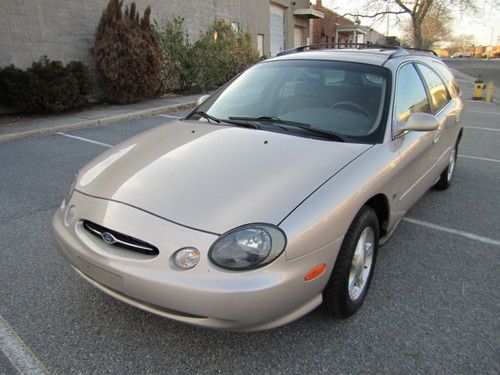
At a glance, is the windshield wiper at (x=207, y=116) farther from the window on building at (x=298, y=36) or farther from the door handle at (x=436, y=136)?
the window on building at (x=298, y=36)

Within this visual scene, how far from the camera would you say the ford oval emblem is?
7.48 feet

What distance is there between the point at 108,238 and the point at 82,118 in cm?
794

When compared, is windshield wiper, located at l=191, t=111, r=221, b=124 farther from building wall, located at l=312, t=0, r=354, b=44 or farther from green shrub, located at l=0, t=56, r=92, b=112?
building wall, located at l=312, t=0, r=354, b=44

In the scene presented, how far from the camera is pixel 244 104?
3.62 m

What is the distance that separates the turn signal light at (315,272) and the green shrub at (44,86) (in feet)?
30.1

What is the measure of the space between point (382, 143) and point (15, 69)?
9078 millimetres

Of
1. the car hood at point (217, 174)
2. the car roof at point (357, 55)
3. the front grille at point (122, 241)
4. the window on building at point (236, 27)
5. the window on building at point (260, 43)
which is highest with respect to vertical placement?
the window on building at point (236, 27)

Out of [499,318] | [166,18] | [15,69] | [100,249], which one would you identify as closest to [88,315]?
[100,249]

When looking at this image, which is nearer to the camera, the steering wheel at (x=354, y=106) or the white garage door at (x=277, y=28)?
the steering wheel at (x=354, y=106)

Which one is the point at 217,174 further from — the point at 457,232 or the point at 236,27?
the point at 236,27

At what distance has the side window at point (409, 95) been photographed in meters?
3.33

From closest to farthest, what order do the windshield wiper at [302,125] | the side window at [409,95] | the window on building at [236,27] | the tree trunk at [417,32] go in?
the windshield wiper at [302,125] → the side window at [409,95] → the window on building at [236,27] → the tree trunk at [417,32]

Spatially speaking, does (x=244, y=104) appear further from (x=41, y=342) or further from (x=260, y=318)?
(x=41, y=342)

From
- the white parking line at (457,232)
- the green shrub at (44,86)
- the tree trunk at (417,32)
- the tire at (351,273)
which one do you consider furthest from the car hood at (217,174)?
the tree trunk at (417,32)
